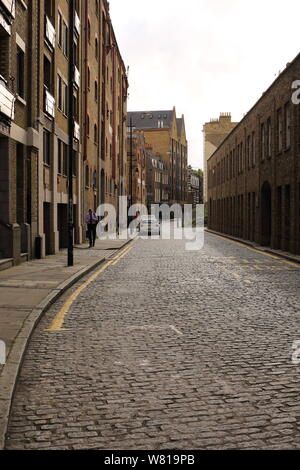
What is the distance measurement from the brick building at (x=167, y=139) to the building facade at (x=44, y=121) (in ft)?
293

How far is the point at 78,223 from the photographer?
97.5 feet

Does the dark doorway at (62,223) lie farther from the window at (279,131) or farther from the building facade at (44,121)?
the window at (279,131)

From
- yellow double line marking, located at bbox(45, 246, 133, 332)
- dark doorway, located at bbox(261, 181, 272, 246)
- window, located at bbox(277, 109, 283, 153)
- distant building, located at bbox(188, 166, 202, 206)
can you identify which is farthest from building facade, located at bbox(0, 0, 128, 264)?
distant building, located at bbox(188, 166, 202, 206)

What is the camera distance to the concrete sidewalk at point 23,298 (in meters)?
5.47

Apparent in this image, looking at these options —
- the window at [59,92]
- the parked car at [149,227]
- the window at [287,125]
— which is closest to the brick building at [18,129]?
the window at [59,92]

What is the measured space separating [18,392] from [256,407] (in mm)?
2192

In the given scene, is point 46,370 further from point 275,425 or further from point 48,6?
point 48,6

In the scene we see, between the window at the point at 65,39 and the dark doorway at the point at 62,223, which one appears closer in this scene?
the window at the point at 65,39

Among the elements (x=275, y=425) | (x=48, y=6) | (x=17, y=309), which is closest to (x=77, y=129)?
(x=48, y=6)

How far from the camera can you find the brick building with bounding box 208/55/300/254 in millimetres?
23344

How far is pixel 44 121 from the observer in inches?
843

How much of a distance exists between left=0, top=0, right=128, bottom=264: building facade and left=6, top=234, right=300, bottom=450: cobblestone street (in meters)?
7.17

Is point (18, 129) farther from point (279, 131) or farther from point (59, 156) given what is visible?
point (279, 131)
